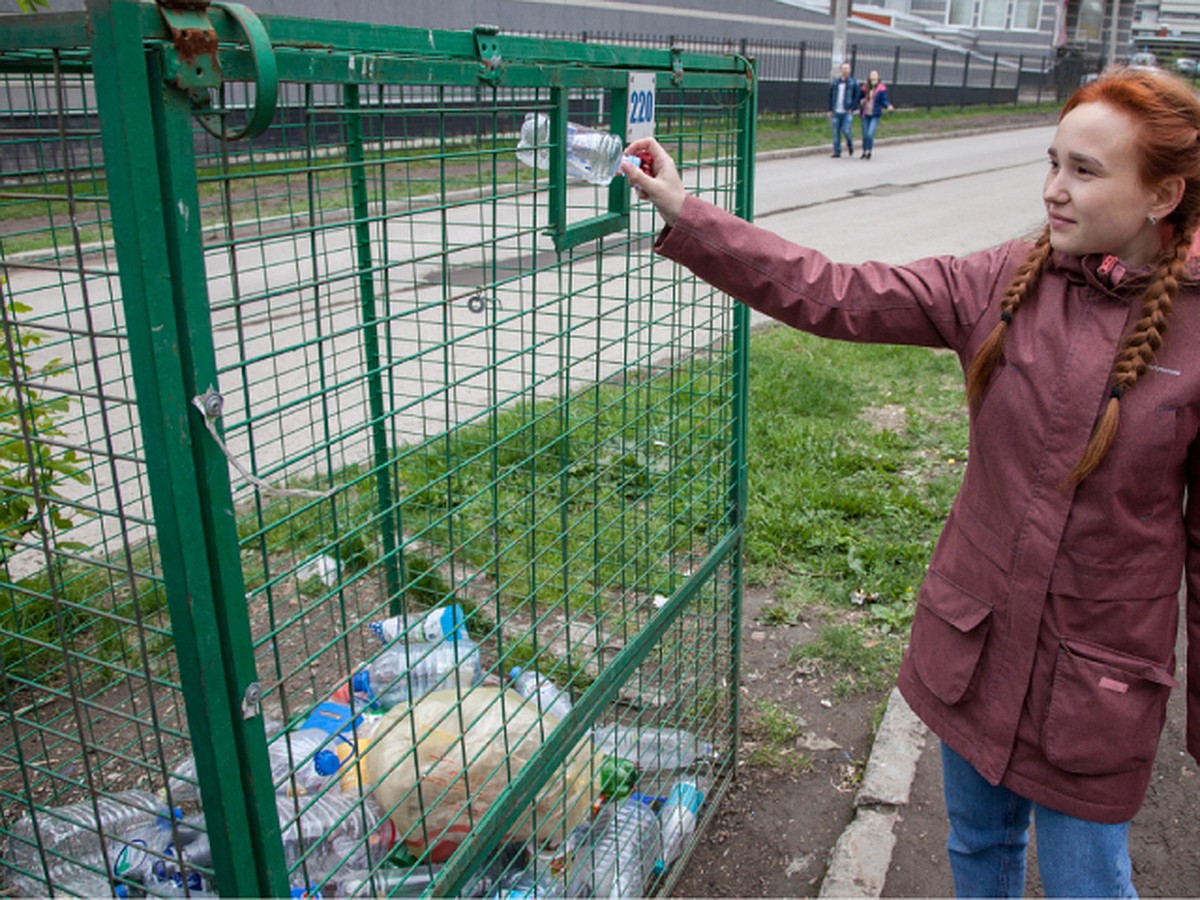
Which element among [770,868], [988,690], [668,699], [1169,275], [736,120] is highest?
[736,120]

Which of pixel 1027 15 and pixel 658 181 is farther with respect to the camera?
pixel 1027 15

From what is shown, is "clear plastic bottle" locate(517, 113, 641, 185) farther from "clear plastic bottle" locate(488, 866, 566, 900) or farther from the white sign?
"clear plastic bottle" locate(488, 866, 566, 900)

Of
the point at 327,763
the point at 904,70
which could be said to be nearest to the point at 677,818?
the point at 327,763

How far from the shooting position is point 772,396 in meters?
5.82

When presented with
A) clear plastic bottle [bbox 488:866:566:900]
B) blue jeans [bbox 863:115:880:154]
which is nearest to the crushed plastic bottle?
clear plastic bottle [bbox 488:866:566:900]

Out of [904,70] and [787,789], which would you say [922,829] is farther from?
[904,70]

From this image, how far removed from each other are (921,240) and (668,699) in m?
8.44

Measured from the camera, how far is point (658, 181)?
1897mm

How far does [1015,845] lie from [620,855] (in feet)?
3.05

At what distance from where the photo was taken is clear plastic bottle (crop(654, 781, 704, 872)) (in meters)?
2.67

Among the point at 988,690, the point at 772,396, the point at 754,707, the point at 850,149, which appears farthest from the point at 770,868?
the point at 850,149

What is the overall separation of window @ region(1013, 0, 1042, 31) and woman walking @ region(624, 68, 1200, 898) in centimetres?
4665

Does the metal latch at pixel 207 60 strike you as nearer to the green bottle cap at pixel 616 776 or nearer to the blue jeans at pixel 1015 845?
the blue jeans at pixel 1015 845

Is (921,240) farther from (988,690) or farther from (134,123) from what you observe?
(134,123)
